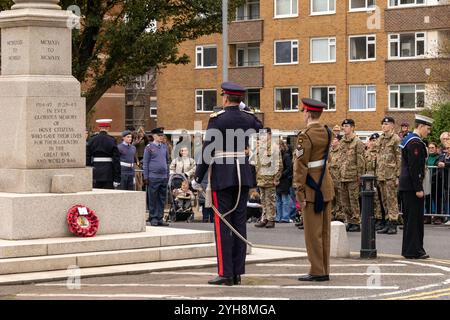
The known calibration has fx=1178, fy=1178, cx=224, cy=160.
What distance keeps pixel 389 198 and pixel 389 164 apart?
2.23 ft

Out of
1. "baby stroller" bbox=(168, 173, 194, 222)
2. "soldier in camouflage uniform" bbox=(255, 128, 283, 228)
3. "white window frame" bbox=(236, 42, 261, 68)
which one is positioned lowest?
"baby stroller" bbox=(168, 173, 194, 222)

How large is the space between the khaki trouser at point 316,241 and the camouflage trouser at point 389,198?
8.51 m

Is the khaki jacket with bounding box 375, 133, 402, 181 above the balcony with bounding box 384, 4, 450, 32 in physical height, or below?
below

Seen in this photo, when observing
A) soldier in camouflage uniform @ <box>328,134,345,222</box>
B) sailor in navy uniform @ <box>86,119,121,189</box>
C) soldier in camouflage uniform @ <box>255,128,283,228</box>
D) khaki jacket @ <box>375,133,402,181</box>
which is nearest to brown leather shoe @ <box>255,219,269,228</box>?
soldier in camouflage uniform @ <box>255,128,283,228</box>

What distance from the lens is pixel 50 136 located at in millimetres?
16688

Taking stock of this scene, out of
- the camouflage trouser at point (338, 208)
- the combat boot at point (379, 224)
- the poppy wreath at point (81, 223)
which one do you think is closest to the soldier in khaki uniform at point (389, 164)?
the combat boot at point (379, 224)

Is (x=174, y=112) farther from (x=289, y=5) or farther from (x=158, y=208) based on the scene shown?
(x=158, y=208)

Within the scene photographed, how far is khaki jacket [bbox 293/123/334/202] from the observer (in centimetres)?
1421

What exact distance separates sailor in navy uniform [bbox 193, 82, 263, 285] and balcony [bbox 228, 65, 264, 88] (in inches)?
2245

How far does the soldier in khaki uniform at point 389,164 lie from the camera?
22.9 metres

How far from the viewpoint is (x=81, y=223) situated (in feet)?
52.6

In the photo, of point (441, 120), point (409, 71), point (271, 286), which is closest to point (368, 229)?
point (271, 286)

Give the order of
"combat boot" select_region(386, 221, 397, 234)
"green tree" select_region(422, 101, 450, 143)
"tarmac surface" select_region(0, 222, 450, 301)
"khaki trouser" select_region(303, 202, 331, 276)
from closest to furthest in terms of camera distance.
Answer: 1. "tarmac surface" select_region(0, 222, 450, 301)
2. "khaki trouser" select_region(303, 202, 331, 276)
3. "combat boot" select_region(386, 221, 397, 234)
4. "green tree" select_region(422, 101, 450, 143)

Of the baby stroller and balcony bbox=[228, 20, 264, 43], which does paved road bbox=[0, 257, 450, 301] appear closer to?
the baby stroller
